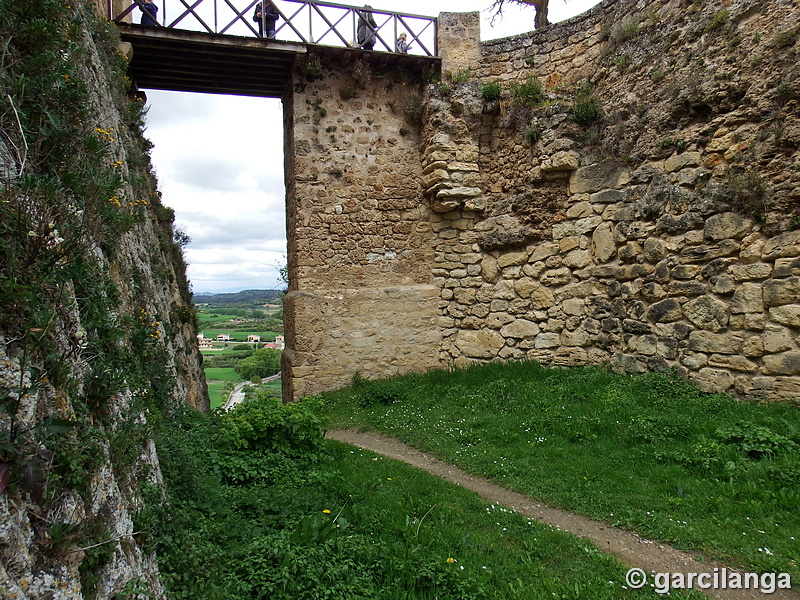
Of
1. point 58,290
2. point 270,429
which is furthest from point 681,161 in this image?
point 58,290

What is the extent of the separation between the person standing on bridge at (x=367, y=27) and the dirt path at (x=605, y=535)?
7.57 metres

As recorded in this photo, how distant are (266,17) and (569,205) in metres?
6.30

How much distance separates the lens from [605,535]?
12.4 feet

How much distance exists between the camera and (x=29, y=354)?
1.98 metres

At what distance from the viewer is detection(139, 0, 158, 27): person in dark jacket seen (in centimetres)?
818

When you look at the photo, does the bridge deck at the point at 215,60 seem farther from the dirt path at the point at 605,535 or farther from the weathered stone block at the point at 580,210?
the dirt path at the point at 605,535

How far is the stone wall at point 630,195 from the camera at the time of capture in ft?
18.8

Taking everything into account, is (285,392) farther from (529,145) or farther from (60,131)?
(60,131)

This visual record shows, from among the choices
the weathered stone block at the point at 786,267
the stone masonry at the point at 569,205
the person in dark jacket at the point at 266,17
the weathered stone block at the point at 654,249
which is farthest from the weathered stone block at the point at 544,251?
the person in dark jacket at the point at 266,17

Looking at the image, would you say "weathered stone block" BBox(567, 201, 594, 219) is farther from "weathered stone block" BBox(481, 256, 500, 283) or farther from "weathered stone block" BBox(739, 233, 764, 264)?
"weathered stone block" BBox(739, 233, 764, 264)

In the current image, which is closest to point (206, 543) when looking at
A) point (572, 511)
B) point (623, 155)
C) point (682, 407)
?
point (572, 511)

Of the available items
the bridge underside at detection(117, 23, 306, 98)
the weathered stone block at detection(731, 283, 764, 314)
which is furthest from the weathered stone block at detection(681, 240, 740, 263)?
the bridge underside at detection(117, 23, 306, 98)

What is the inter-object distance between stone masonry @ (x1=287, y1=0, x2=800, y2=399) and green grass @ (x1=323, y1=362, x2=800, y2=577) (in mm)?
762

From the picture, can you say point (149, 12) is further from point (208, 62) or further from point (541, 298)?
point (541, 298)
